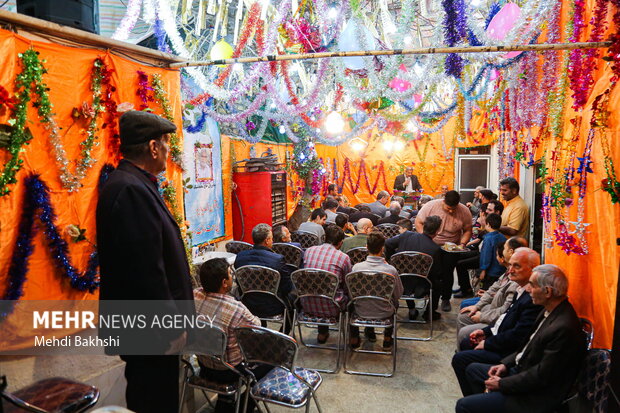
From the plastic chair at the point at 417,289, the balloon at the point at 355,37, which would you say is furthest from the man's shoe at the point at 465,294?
the balloon at the point at 355,37

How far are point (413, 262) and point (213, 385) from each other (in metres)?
2.62

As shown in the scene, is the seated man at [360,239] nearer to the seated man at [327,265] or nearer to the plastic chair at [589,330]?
the seated man at [327,265]

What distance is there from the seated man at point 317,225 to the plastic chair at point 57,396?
14.1ft

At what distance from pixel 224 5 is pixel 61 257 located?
3.27m

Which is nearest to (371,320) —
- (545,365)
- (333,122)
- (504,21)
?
(545,365)

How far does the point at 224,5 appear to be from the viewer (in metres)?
4.65

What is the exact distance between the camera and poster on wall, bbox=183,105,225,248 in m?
6.86

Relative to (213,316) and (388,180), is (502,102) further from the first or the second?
(388,180)

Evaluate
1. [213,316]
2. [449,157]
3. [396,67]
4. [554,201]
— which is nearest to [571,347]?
[554,201]

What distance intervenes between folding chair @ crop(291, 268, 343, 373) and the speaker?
9.04ft

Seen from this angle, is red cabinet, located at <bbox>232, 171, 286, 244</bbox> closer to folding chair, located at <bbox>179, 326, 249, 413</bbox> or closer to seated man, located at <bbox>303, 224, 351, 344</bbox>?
seated man, located at <bbox>303, 224, 351, 344</bbox>

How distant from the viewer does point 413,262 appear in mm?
4484

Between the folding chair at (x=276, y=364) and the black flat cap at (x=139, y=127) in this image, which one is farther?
the folding chair at (x=276, y=364)

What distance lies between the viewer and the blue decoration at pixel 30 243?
108 inches
